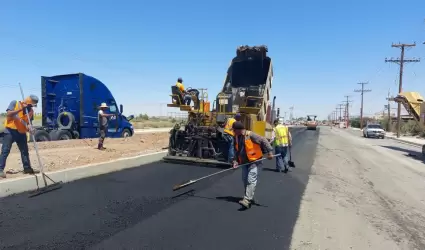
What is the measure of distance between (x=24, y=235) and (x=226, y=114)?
7.07 m

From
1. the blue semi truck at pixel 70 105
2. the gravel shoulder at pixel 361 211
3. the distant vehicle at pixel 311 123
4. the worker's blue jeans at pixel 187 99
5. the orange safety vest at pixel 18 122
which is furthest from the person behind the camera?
the distant vehicle at pixel 311 123

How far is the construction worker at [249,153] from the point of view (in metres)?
5.59

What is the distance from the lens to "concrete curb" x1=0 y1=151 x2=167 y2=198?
230 inches

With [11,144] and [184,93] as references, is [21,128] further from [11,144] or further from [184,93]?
[184,93]

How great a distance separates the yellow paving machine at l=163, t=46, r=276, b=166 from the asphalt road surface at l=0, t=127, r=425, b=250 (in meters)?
1.65

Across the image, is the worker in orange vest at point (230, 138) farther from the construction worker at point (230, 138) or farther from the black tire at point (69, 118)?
the black tire at point (69, 118)

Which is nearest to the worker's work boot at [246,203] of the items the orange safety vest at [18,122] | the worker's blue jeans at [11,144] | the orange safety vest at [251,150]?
the orange safety vest at [251,150]

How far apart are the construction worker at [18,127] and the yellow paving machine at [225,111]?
4207mm

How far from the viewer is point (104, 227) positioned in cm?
449

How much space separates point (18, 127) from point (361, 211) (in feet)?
21.4

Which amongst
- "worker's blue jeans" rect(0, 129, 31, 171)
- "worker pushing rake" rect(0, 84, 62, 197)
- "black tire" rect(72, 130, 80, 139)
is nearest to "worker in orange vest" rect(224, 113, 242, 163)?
"worker pushing rake" rect(0, 84, 62, 197)

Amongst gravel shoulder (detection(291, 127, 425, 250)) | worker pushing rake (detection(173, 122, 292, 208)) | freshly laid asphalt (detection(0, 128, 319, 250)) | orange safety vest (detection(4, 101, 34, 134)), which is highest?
orange safety vest (detection(4, 101, 34, 134))

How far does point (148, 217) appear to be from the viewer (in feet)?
16.3

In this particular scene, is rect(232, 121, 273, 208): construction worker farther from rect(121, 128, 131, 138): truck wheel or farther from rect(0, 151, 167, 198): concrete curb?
rect(121, 128, 131, 138): truck wheel
